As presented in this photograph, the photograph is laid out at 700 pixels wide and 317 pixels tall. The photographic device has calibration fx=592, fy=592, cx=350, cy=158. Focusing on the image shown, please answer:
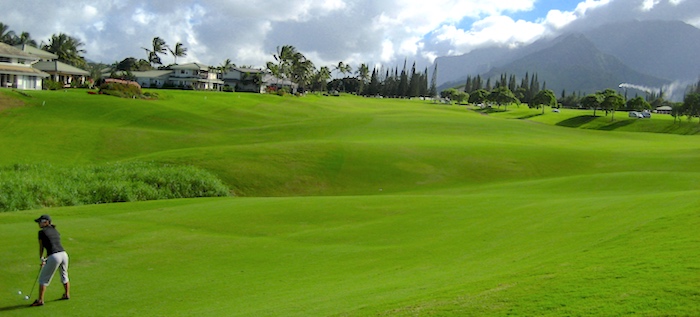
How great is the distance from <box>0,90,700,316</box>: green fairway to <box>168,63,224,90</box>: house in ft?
355

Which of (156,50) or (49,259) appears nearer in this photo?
(49,259)

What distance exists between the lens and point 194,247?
22641 mm

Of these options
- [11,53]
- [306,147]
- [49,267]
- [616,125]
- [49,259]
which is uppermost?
[11,53]

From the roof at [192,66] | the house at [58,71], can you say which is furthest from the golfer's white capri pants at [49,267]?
the roof at [192,66]

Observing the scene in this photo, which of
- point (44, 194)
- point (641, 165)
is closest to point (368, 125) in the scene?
point (641, 165)

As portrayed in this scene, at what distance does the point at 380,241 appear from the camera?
2425 cm

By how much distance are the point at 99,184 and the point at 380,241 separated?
78.1 feet

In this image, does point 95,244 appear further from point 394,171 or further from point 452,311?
point 394,171

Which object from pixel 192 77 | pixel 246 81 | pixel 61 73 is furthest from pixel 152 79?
pixel 61 73

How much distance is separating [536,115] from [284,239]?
130429 millimetres

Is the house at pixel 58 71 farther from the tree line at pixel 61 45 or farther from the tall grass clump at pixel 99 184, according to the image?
the tall grass clump at pixel 99 184

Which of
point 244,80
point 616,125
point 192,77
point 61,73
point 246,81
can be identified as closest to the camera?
point 616,125

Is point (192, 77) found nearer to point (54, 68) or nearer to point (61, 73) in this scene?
point (61, 73)

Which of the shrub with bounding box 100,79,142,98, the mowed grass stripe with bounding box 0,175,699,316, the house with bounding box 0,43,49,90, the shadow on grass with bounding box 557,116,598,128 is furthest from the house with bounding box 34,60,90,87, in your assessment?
the mowed grass stripe with bounding box 0,175,699,316
